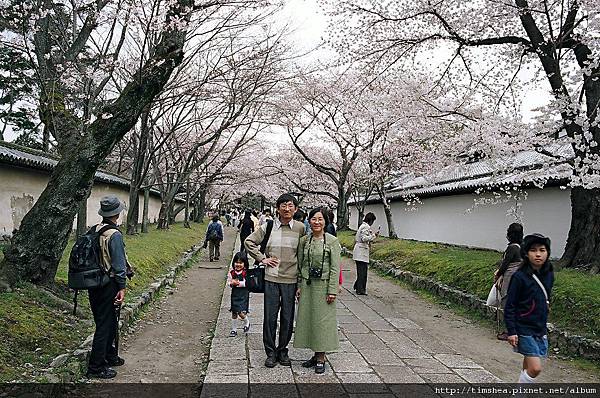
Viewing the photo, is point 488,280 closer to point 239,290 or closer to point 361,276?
point 361,276

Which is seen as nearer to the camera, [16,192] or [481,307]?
[481,307]

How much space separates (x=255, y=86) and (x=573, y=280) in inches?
435

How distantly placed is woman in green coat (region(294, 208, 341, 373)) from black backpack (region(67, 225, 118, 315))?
2.06m

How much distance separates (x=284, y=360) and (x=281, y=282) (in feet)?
2.84

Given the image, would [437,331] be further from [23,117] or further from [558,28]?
[23,117]

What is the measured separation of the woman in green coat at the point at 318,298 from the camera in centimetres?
540

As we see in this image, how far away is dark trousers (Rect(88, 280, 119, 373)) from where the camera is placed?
5.29 metres

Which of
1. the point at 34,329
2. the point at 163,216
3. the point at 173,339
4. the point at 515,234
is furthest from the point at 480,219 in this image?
the point at 34,329

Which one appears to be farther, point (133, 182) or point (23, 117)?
point (23, 117)

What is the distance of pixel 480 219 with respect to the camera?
57.9ft

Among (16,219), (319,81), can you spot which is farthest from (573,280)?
(319,81)

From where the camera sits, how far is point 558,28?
33.0 feet

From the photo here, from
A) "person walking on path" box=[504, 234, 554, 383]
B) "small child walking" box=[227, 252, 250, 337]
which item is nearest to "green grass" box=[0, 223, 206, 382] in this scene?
"small child walking" box=[227, 252, 250, 337]

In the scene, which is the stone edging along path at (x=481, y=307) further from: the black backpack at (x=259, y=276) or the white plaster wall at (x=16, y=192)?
the white plaster wall at (x=16, y=192)
